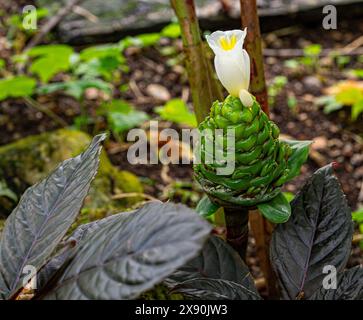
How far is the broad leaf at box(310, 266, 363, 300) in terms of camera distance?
80cm

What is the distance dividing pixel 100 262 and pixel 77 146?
106 centimetres

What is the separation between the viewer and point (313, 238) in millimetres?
880

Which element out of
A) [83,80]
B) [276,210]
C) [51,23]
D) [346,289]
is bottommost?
[346,289]

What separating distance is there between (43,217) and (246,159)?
0.93 ft

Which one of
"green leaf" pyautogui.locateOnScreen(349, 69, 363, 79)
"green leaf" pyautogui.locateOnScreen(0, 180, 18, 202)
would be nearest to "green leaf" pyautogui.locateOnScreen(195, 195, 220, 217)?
"green leaf" pyautogui.locateOnScreen(0, 180, 18, 202)

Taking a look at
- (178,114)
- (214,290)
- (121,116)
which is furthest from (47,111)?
(214,290)

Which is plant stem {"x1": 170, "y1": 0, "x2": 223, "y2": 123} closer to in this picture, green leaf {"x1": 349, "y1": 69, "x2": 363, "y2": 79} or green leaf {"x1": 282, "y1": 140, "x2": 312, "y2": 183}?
green leaf {"x1": 282, "y1": 140, "x2": 312, "y2": 183}

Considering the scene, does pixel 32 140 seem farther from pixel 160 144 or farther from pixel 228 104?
pixel 228 104

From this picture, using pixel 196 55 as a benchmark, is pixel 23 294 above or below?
below

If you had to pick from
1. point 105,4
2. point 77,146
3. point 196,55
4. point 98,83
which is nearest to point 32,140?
point 77,146

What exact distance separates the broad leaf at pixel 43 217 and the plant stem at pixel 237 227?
0.72 ft

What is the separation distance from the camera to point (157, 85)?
246 cm

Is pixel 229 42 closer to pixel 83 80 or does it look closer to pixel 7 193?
pixel 7 193

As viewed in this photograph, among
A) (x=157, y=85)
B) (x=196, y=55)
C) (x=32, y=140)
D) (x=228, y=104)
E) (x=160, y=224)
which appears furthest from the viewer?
(x=157, y=85)
